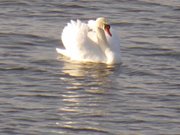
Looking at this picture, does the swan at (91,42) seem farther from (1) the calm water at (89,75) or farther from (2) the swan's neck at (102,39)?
(1) the calm water at (89,75)

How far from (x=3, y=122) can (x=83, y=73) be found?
3.64 metres

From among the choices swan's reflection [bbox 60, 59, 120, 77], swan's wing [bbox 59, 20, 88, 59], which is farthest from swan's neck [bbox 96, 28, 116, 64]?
swan's reflection [bbox 60, 59, 120, 77]

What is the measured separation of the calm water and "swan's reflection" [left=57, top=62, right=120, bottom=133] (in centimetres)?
1

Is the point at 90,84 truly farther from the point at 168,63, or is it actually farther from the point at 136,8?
the point at 136,8

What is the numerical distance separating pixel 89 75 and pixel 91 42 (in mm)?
1735

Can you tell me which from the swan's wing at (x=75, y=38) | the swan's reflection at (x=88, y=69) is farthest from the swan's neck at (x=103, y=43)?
the swan's reflection at (x=88, y=69)

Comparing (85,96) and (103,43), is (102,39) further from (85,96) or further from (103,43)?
(85,96)

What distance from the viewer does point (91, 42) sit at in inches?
720

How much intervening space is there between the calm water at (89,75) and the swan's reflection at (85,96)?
0.04 feet

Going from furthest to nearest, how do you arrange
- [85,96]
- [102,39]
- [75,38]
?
[75,38] → [102,39] → [85,96]

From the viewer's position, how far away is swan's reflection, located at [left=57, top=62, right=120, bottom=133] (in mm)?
13570

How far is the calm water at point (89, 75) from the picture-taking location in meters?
13.5

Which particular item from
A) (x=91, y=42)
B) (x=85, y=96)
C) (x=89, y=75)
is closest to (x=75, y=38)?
(x=91, y=42)

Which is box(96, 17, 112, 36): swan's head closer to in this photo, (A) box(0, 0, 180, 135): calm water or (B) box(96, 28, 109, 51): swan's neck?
(B) box(96, 28, 109, 51): swan's neck
